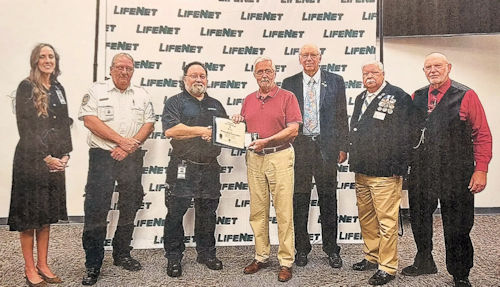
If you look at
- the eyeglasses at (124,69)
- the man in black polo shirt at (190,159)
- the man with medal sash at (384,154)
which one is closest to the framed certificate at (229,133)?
the man in black polo shirt at (190,159)

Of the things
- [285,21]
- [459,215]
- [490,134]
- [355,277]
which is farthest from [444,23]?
[355,277]

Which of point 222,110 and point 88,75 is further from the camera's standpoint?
point 222,110

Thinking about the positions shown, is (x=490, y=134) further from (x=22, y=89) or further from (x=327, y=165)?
(x=22, y=89)

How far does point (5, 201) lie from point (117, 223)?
70 cm

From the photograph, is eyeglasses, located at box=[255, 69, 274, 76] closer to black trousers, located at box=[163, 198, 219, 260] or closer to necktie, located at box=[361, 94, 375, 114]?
necktie, located at box=[361, 94, 375, 114]

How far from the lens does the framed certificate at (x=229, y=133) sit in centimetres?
274

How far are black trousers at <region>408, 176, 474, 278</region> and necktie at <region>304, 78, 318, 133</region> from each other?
758 mm

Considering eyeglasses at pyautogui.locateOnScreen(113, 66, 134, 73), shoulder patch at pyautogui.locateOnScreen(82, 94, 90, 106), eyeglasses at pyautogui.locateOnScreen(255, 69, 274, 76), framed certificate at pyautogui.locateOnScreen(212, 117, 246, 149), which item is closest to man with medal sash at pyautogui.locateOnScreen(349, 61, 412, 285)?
eyeglasses at pyautogui.locateOnScreen(255, 69, 274, 76)

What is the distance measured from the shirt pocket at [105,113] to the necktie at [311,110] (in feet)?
4.29

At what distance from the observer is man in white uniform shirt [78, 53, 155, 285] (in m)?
2.67

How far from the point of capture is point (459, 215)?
262cm

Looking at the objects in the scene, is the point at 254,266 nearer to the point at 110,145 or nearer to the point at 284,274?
the point at 284,274

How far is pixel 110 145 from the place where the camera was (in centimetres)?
269

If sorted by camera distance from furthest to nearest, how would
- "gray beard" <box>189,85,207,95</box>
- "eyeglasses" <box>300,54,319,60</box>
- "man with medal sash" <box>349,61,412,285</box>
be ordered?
"eyeglasses" <box>300,54,319,60</box>
"gray beard" <box>189,85,207,95</box>
"man with medal sash" <box>349,61,412,285</box>
